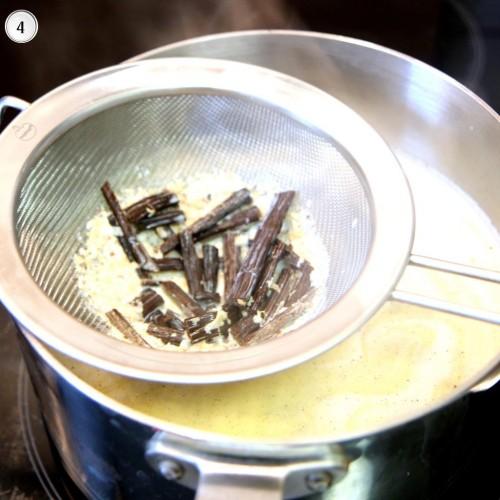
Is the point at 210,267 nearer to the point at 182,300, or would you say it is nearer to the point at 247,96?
the point at 182,300

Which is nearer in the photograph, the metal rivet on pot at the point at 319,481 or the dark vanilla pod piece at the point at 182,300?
the metal rivet on pot at the point at 319,481

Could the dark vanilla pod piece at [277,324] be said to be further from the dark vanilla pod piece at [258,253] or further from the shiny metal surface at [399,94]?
the shiny metal surface at [399,94]

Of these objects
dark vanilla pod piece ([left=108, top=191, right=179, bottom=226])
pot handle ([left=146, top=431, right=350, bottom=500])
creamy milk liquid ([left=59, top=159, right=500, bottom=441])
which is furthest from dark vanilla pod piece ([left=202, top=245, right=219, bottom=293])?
pot handle ([left=146, top=431, right=350, bottom=500])

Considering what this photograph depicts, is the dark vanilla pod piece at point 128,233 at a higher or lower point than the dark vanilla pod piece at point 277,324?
higher

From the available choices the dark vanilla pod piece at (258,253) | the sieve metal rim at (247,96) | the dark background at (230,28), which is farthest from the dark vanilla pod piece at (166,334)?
the dark background at (230,28)

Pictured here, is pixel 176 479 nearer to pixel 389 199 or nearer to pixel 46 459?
pixel 46 459

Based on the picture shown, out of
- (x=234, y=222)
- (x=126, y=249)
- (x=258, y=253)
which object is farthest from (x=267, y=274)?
(x=126, y=249)
